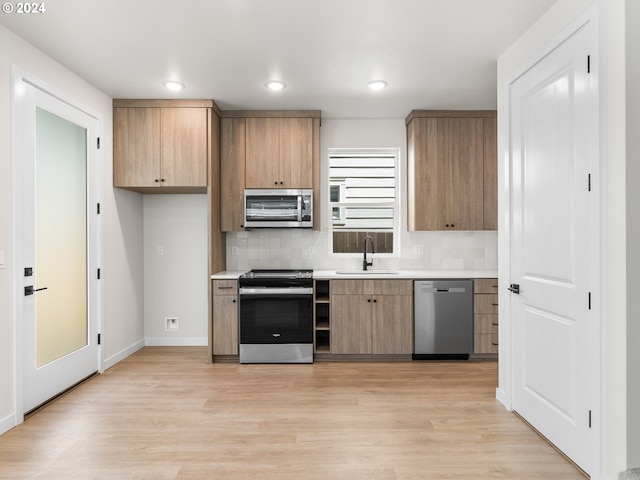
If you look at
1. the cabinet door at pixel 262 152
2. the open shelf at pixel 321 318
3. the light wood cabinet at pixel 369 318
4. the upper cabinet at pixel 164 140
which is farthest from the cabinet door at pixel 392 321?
the upper cabinet at pixel 164 140

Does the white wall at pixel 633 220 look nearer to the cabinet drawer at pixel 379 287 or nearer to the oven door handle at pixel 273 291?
the cabinet drawer at pixel 379 287

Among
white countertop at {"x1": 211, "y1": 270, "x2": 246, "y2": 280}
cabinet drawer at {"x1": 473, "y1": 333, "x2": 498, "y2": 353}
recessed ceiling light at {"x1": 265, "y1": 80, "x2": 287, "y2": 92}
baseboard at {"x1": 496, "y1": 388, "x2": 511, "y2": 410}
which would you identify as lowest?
baseboard at {"x1": 496, "y1": 388, "x2": 511, "y2": 410}

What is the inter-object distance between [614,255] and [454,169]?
255 centimetres

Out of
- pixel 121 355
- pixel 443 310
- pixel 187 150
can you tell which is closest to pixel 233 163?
pixel 187 150

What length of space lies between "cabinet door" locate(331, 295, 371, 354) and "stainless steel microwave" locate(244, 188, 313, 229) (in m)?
0.87

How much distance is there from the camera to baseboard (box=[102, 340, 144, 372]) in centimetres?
379

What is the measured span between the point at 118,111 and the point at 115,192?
785 mm

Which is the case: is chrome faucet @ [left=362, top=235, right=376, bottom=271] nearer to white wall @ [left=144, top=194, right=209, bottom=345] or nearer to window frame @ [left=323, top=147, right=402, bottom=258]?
window frame @ [left=323, top=147, right=402, bottom=258]

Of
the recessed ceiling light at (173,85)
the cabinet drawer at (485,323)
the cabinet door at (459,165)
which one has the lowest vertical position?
the cabinet drawer at (485,323)

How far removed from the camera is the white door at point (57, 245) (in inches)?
111

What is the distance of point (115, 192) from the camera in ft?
13.0

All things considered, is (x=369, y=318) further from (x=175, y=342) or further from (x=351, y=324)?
(x=175, y=342)

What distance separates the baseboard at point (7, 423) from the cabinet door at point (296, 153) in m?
2.82

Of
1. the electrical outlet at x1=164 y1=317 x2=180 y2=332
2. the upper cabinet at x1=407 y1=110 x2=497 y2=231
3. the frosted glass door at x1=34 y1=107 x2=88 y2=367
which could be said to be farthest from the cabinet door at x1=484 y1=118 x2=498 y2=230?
the frosted glass door at x1=34 y1=107 x2=88 y2=367
